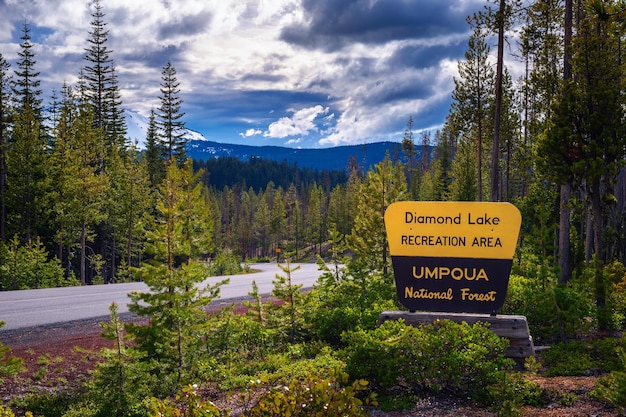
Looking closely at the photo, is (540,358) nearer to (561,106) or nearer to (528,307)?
(528,307)

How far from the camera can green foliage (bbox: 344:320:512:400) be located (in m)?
6.11

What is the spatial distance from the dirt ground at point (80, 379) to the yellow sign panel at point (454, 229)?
210 cm

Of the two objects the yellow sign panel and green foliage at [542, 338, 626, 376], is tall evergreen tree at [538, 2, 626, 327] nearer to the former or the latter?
green foliage at [542, 338, 626, 376]

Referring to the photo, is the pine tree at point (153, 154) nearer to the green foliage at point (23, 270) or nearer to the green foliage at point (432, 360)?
the green foliage at point (23, 270)

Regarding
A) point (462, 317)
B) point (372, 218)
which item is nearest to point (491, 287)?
point (462, 317)

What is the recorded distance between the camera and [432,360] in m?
6.20

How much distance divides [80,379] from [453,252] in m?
7.10

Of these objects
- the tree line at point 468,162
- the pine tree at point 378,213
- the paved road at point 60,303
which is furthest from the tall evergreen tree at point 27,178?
the pine tree at point 378,213

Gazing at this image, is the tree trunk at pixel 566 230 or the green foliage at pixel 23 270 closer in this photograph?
the tree trunk at pixel 566 230

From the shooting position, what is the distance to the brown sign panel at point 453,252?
314 inches

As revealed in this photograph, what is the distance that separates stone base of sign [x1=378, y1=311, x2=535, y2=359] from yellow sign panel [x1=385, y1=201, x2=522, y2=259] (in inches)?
37.4

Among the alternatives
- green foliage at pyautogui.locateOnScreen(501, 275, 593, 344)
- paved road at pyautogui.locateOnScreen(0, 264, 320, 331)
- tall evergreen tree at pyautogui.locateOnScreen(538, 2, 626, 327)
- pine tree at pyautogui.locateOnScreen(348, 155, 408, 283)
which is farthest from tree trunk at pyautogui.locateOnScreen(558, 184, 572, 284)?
paved road at pyautogui.locateOnScreen(0, 264, 320, 331)

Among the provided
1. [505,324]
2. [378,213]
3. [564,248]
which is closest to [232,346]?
[505,324]

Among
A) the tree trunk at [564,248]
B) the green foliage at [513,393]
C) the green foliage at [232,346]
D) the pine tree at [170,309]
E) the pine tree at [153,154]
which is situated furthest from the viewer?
the pine tree at [153,154]
